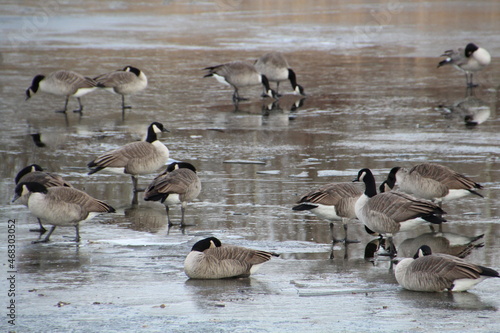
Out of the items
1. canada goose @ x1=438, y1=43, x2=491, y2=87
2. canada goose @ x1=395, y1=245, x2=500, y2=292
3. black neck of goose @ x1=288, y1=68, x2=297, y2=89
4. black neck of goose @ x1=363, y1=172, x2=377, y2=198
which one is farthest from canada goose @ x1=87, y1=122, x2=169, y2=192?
canada goose @ x1=438, y1=43, x2=491, y2=87

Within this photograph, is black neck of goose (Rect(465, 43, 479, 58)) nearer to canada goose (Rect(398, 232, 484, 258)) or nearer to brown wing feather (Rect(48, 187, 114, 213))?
canada goose (Rect(398, 232, 484, 258))

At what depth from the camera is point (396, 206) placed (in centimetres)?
727

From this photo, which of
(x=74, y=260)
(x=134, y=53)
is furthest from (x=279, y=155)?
(x=134, y=53)

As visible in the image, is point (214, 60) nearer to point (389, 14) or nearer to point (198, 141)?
point (198, 141)

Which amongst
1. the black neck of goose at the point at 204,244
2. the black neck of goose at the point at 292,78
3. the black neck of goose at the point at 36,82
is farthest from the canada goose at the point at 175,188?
the black neck of goose at the point at 292,78

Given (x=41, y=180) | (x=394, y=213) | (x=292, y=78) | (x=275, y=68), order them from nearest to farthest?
(x=394, y=213), (x=41, y=180), (x=292, y=78), (x=275, y=68)

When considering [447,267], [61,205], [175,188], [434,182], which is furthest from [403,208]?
[61,205]

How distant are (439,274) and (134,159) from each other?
16.4 ft

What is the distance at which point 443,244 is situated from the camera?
297 inches

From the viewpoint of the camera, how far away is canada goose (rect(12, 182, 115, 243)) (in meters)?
7.75

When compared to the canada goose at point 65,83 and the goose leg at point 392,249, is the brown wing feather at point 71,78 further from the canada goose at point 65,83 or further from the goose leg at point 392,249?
the goose leg at point 392,249

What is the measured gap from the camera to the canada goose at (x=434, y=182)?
8.45m

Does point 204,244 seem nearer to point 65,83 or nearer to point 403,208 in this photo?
point 403,208

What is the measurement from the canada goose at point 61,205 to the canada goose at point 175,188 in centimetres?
66
